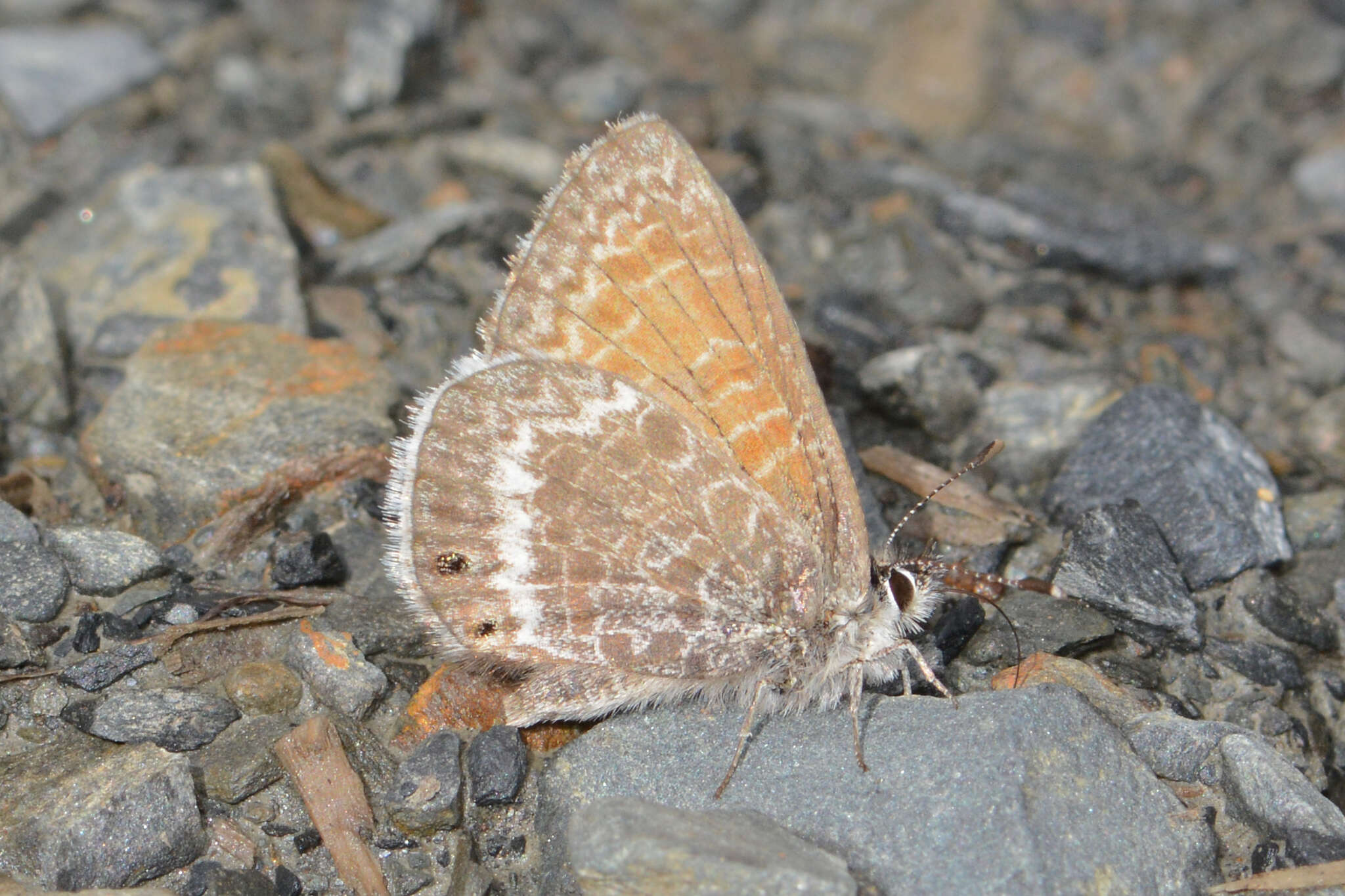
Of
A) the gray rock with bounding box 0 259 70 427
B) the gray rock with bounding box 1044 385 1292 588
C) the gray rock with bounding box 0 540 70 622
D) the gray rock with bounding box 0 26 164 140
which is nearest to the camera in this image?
the gray rock with bounding box 0 540 70 622

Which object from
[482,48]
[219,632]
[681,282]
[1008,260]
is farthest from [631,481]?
[482,48]

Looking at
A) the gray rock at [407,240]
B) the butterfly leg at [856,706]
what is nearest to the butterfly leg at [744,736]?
the butterfly leg at [856,706]

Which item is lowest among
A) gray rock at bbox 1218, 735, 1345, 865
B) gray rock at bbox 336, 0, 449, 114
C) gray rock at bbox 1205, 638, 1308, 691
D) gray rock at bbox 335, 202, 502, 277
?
gray rock at bbox 1205, 638, 1308, 691

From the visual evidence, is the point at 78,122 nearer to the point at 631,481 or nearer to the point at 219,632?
the point at 219,632

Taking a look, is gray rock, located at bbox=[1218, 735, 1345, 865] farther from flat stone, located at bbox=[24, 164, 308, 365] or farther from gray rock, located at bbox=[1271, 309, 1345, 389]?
flat stone, located at bbox=[24, 164, 308, 365]

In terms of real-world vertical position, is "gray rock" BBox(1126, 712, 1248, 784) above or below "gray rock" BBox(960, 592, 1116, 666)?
below

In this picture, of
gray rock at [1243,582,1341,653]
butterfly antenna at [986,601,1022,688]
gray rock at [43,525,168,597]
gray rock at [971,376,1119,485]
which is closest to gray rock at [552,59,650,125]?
gray rock at [971,376,1119,485]

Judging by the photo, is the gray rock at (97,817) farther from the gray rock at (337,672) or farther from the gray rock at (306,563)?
the gray rock at (306,563)
